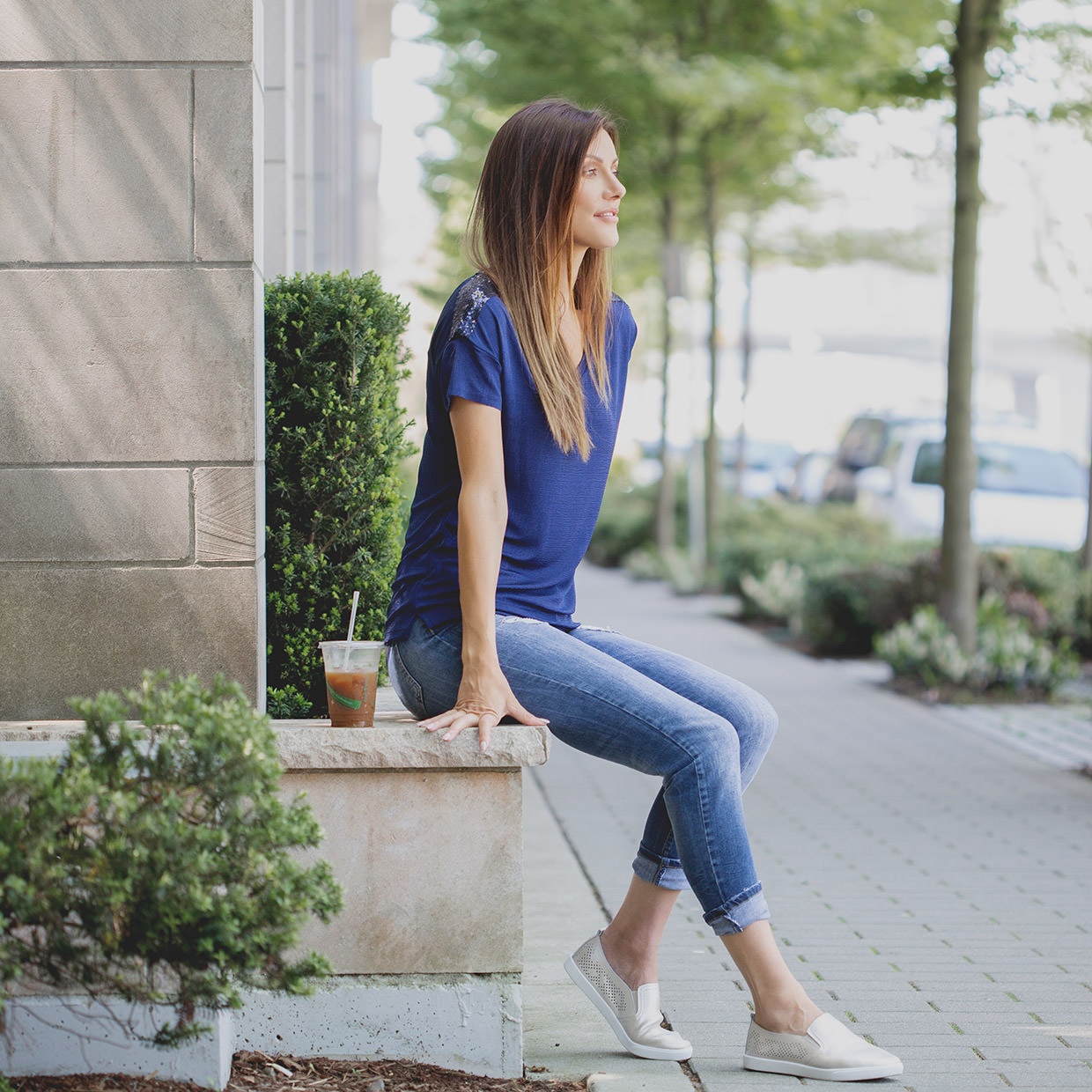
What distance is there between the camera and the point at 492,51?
59.8 ft

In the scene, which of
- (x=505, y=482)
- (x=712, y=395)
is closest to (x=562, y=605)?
(x=505, y=482)

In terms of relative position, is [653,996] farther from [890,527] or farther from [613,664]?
[890,527]

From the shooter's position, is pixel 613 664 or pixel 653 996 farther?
pixel 653 996

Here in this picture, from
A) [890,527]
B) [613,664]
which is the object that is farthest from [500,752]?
[890,527]

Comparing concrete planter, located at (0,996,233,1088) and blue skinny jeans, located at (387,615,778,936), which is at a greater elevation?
blue skinny jeans, located at (387,615,778,936)

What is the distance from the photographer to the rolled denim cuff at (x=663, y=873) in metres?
3.43

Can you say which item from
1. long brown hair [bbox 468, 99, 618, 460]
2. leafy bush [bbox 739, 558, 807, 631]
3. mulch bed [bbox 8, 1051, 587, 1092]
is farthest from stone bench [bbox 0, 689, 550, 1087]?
leafy bush [bbox 739, 558, 807, 631]

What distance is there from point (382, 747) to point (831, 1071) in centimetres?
119

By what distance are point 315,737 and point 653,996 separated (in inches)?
39.9

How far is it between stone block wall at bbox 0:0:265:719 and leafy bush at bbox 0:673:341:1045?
70 cm

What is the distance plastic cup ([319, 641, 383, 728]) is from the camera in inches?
127

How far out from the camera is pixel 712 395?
60.7ft

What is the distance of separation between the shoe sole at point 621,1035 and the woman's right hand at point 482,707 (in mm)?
704

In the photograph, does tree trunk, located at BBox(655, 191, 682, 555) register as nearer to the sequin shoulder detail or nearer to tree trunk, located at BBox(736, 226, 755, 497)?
tree trunk, located at BBox(736, 226, 755, 497)
